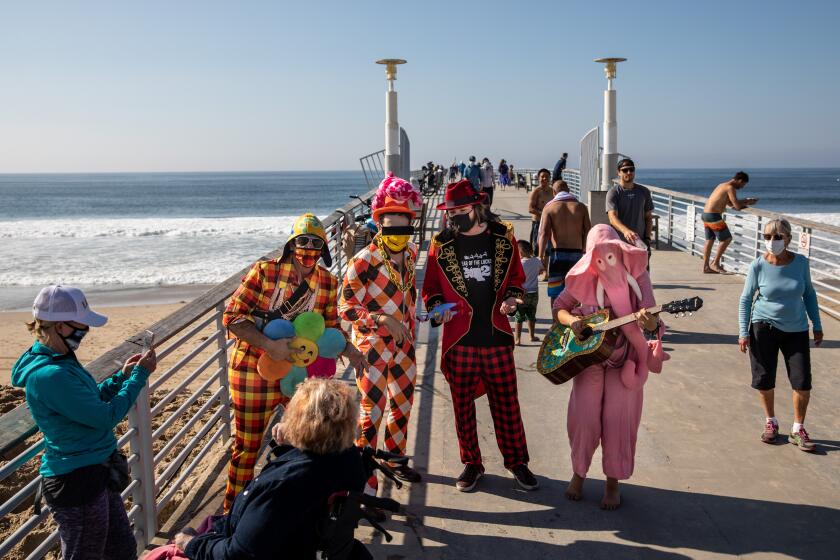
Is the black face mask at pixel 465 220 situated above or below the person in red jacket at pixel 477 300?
above

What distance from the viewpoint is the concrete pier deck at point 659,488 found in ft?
12.3

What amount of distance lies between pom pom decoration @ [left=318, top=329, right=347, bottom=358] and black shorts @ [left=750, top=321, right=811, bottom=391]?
2962mm

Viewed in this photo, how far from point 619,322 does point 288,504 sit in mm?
2157

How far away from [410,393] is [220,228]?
40239 millimetres

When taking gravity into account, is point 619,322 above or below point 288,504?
above

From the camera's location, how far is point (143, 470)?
369 centimetres

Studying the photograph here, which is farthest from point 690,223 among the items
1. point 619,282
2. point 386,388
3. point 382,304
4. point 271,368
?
point 271,368

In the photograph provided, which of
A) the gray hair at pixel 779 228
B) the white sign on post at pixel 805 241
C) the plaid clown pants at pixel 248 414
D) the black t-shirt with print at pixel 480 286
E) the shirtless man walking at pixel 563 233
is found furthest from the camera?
the white sign on post at pixel 805 241

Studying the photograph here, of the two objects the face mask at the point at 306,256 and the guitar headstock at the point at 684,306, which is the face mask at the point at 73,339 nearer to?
the face mask at the point at 306,256

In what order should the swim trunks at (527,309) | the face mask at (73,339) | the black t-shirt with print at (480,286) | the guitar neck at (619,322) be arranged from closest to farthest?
the face mask at (73,339), the guitar neck at (619,322), the black t-shirt with print at (480,286), the swim trunks at (527,309)

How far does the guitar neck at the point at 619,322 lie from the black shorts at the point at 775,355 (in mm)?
1566

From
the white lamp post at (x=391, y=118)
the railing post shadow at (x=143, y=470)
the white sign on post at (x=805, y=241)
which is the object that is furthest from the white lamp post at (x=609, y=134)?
the railing post shadow at (x=143, y=470)

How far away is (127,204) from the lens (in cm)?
8831

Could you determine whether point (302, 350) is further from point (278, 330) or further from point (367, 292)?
point (367, 292)
